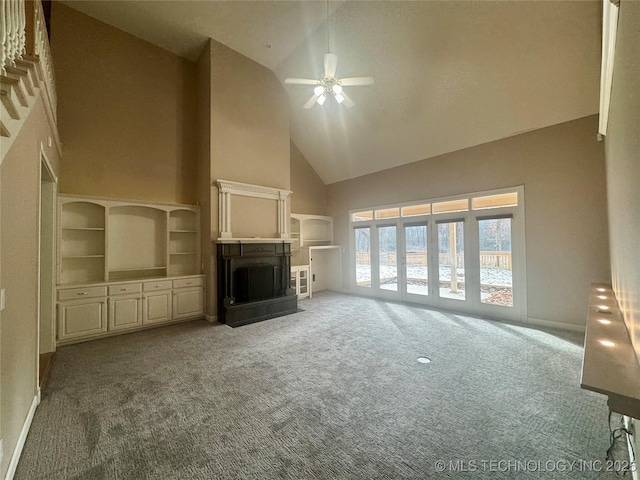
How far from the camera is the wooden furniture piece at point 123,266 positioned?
389 cm

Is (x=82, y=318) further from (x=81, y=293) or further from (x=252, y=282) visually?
(x=252, y=282)

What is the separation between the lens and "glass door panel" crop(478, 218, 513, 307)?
478 centimetres

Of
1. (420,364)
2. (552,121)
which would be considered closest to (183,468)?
(420,364)

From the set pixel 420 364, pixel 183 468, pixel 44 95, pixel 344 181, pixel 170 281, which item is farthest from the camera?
pixel 344 181

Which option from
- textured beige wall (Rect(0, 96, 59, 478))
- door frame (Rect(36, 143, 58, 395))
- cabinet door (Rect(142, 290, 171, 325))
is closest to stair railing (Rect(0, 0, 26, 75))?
textured beige wall (Rect(0, 96, 59, 478))

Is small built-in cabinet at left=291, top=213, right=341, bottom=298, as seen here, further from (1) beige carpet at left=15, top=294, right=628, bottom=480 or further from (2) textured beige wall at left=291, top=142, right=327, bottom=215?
(1) beige carpet at left=15, top=294, right=628, bottom=480

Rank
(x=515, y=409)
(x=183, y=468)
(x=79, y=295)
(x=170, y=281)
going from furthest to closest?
(x=170, y=281) < (x=79, y=295) < (x=515, y=409) < (x=183, y=468)

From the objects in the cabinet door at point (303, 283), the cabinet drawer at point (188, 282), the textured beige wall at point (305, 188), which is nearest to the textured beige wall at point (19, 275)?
the cabinet drawer at point (188, 282)

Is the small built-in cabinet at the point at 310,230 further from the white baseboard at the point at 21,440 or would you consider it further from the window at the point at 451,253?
the white baseboard at the point at 21,440

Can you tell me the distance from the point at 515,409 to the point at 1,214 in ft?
13.1

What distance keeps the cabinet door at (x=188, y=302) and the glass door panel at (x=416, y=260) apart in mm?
4591

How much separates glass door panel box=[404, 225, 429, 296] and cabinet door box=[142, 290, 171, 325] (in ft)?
16.7

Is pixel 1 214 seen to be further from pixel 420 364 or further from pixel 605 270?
pixel 605 270

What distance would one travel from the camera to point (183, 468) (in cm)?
168
